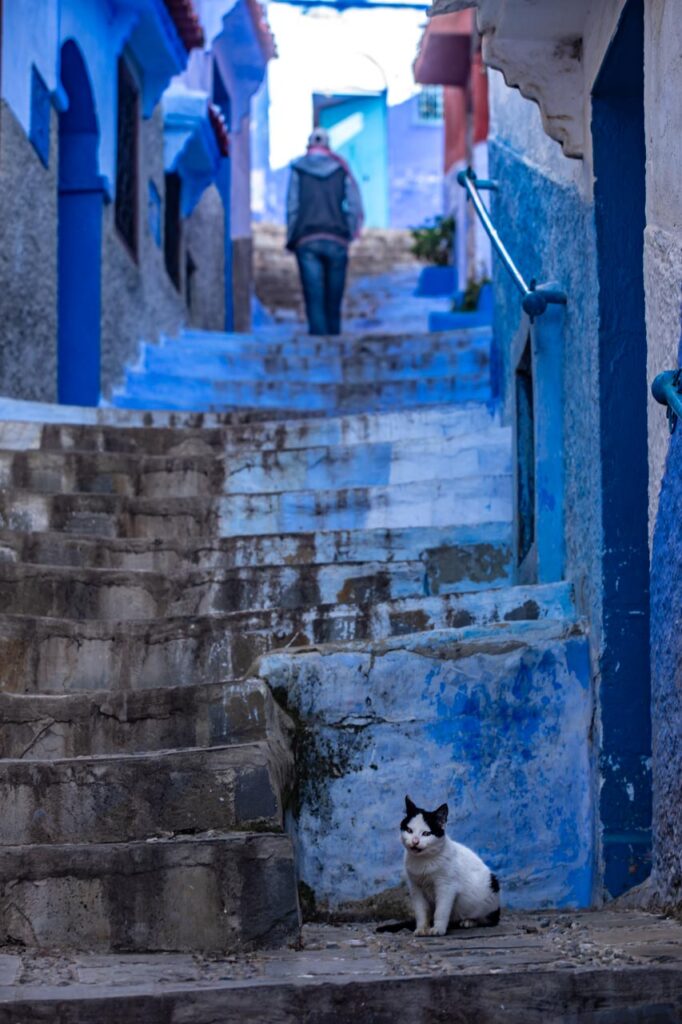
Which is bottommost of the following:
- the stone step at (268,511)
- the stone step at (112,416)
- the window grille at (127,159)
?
the stone step at (268,511)

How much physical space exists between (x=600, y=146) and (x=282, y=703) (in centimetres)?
198

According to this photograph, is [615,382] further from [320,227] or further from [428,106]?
[428,106]

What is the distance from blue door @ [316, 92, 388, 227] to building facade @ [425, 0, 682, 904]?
1001 inches

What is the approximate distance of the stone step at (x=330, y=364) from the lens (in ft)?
36.9

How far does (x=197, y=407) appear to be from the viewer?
11117 millimetres

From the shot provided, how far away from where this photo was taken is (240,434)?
306 inches

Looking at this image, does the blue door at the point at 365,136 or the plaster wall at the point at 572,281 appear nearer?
the plaster wall at the point at 572,281

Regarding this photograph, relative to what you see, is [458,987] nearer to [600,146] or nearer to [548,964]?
[548,964]

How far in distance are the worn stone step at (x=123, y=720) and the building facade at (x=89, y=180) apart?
4.86m

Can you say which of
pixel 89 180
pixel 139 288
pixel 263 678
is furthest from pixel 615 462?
pixel 139 288

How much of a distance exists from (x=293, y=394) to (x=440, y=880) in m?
7.02

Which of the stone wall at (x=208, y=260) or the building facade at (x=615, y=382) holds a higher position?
the stone wall at (x=208, y=260)

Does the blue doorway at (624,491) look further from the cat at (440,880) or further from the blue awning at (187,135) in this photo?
the blue awning at (187,135)

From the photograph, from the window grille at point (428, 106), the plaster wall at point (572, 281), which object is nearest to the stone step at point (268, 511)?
the plaster wall at point (572, 281)
